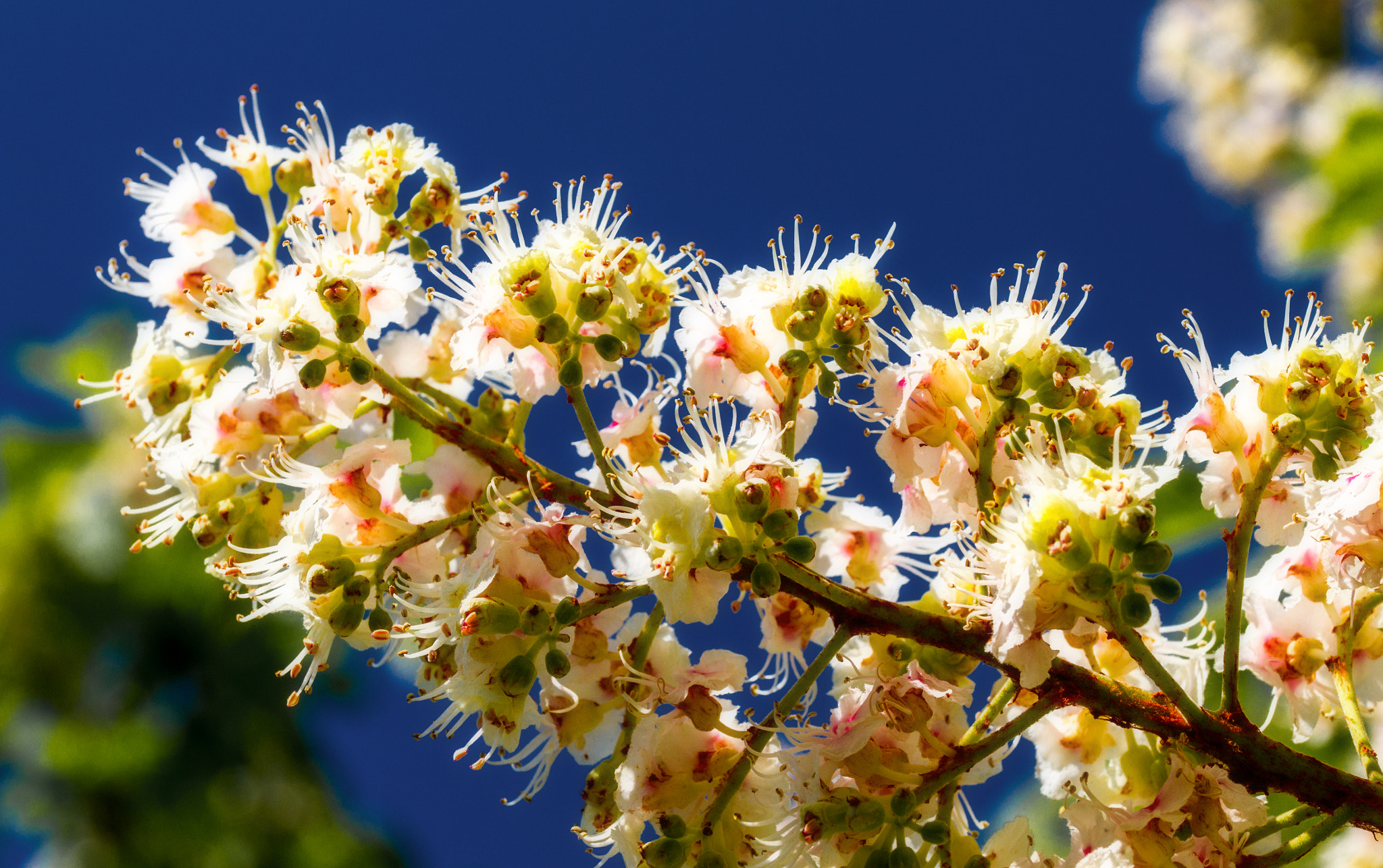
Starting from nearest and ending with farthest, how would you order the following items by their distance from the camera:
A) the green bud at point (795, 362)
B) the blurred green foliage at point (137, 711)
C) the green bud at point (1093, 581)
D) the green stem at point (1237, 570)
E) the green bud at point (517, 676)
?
1. the green bud at point (1093, 581)
2. the green stem at point (1237, 570)
3. the green bud at point (517, 676)
4. the green bud at point (795, 362)
5. the blurred green foliage at point (137, 711)

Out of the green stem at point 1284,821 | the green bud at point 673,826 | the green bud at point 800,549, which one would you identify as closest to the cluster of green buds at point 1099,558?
the green bud at point 800,549

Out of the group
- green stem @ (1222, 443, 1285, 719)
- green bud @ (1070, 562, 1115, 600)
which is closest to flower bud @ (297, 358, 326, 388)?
green bud @ (1070, 562, 1115, 600)

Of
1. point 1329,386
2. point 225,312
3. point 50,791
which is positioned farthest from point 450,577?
point 50,791

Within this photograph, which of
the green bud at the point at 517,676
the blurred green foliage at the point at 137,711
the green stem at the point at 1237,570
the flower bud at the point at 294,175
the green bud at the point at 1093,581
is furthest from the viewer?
the blurred green foliage at the point at 137,711

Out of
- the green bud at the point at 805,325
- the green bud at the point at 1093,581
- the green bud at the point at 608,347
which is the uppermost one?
the green bud at the point at 805,325

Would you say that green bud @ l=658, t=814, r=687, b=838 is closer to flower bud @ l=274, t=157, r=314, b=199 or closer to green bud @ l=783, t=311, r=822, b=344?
green bud @ l=783, t=311, r=822, b=344

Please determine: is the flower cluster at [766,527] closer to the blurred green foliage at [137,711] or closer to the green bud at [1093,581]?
the green bud at [1093,581]
